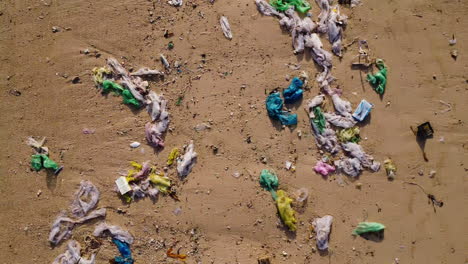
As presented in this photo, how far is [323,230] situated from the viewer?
17.0 ft

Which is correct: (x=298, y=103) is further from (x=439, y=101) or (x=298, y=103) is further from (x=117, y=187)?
(x=117, y=187)

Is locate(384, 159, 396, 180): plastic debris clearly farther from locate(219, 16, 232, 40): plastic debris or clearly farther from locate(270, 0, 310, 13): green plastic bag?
locate(219, 16, 232, 40): plastic debris

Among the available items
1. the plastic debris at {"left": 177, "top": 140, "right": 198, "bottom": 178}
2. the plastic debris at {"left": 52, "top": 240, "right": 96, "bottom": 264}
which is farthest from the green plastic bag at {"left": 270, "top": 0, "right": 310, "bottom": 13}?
the plastic debris at {"left": 52, "top": 240, "right": 96, "bottom": 264}

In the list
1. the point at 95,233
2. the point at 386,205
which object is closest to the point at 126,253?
the point at 95,233

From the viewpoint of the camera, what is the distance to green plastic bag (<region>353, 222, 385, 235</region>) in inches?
205

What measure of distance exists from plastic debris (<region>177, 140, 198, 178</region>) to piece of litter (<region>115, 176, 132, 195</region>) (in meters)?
0.76

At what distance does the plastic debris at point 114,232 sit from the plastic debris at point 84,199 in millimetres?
313

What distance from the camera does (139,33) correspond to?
5637 mm

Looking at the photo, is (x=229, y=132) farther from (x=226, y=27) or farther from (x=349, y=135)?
(x=349, y=135)

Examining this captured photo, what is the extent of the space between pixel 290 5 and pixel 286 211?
3.03 meters

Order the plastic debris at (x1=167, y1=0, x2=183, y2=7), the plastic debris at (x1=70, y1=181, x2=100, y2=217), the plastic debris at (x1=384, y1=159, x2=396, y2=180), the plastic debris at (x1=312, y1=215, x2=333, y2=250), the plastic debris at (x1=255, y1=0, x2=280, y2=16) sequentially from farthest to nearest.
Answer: the plastic debris at (x1=167, y1=0, x2=183, y2=7)
the plastic debris at (x1=255, y1=0, x2=280, y2=16)
the plastic debris at (x1=70, y1=181, x2=100, y2=217)
the plastic debris at (x1=384, y1=159, x2=396, y2=180)
the plastic debris at (x1=312, y1=215, x2=333, y2=250)

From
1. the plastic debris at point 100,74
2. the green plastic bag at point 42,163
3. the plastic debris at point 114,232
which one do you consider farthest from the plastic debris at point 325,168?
the green plastic bag at point 42,163

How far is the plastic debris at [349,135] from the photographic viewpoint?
5309 millimetres

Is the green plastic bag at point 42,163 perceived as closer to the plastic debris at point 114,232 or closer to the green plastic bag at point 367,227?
the plastic debris at point 114,232
